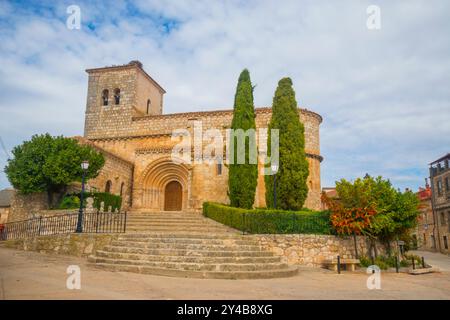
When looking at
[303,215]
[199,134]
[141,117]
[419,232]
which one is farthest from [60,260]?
[419,232]

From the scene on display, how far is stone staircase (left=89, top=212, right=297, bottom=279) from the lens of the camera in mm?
9203

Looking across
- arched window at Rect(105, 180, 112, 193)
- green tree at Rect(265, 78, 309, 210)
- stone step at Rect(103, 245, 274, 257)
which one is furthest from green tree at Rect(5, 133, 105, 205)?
green tree at Rect(265, 78, 309, 210)

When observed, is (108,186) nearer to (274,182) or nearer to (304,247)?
(274,182)

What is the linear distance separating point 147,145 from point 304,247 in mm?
18039

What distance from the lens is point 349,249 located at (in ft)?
43.2

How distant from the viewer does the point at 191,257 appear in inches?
390

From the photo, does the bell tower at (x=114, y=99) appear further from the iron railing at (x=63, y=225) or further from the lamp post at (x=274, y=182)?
the lamp post at (x=274, y=182)

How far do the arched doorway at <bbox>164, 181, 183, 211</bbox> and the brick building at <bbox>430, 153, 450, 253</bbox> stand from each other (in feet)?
→ 85.5

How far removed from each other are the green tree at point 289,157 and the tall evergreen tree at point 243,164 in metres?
1.40

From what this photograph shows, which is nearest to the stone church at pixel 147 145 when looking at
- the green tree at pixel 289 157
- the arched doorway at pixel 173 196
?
the arched doorway at pixel 173 196

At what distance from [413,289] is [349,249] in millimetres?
5113

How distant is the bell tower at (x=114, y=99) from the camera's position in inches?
1129

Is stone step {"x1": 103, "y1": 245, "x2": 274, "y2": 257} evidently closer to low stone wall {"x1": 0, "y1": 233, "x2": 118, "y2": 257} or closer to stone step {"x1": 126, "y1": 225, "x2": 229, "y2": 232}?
low stone wall {"x1": 0, "y1": 233, "x2": 118, "y2": 257}
